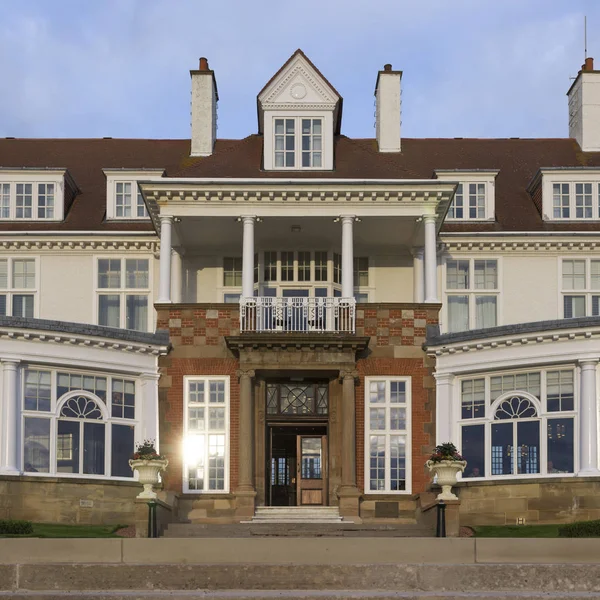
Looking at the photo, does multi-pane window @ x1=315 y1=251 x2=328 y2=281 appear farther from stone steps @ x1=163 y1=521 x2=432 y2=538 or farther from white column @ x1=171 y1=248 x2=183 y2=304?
stone steps @ x1=163 y1=521 x2=432 y2=538

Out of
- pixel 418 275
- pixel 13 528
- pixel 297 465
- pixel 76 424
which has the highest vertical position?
pixel 418 275

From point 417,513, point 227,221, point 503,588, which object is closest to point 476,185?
point 227,221

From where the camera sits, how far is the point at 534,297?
141 feet

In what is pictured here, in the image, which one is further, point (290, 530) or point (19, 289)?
point (19, 289)

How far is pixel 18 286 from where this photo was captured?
4322 cm

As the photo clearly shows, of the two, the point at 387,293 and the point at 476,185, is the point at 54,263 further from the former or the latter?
the point at 476,185

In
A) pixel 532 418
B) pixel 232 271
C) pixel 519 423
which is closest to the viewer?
pixel 532 418

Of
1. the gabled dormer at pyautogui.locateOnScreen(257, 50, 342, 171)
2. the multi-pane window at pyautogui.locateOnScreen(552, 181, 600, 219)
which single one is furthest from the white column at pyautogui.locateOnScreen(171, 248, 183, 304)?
the multi-pane window at pyautogui.locateOnScreen(552, 181, 600, 219)

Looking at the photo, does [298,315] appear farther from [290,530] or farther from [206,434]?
[290,530]

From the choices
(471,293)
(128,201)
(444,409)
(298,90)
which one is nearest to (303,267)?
(298,90)

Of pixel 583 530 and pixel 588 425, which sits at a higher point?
pixel 588 425

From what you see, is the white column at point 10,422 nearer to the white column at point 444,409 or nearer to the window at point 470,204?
the white column at point 444,409

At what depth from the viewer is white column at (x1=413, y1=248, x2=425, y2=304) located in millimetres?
41094

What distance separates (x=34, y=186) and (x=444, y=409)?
607 inches
